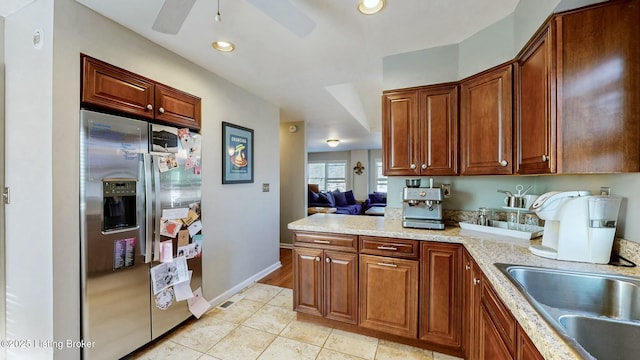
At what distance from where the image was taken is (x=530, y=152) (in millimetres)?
1433

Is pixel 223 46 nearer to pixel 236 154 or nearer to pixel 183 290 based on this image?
pixel 236 154

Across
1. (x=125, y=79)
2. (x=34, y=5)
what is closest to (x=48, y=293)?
(x=125, y=79)

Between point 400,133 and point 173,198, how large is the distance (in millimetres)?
1945

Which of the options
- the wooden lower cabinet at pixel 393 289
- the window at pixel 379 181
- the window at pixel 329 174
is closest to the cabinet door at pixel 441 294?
the wooden lower cabinet at pixel 393 289

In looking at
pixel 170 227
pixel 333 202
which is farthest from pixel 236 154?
pixel 333 202

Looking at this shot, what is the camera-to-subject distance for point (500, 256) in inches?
52.5

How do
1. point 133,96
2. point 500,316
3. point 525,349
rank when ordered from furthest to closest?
point 133,96
point 500,316
point 525,349

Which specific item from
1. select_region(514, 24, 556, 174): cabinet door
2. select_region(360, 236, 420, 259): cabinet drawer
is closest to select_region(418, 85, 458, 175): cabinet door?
select_region(514, 24, 556, 174): cabinet door

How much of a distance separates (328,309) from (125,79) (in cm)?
228

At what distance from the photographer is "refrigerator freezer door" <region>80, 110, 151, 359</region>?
1.55m

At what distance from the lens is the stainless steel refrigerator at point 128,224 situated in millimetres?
1562

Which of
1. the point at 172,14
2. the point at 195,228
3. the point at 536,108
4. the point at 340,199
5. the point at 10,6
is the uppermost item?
the point at 10,6

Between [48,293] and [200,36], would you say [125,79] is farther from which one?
[48,293]

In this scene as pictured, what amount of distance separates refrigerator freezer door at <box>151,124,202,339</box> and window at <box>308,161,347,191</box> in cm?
743
